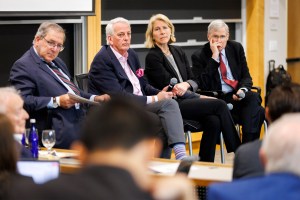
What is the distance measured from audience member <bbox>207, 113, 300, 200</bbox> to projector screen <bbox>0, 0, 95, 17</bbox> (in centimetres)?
437

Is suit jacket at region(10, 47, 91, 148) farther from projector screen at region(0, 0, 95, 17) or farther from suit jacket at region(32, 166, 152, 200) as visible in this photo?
suit jacket at region(32, 166, 152, 200)

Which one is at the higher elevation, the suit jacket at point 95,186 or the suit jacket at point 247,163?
the suit jacket at point 95,186

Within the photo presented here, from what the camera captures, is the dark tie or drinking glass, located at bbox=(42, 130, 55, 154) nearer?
drinking glass, located at bbox=(42, 130, 55, 154)

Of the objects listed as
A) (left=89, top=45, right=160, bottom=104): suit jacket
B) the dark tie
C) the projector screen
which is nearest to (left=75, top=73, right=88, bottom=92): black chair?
(left=89, top=45, right=160, bottom=104): suit jacket

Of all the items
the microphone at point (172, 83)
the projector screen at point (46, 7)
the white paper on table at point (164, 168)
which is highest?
the projector screen at point (46, 7)

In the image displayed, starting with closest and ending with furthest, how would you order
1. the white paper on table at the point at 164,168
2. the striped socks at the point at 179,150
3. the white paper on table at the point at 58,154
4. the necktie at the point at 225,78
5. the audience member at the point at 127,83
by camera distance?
the white paper on table at the point at 164,168, the white paper on table at the point at 58,154, the striped socks at the point at 179,150, the audience member at the point at 127,83, the necktie at the point at 225,78

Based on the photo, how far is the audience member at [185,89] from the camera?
6262mm

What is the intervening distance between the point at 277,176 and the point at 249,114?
4516mm

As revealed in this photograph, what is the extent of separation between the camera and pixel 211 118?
626 cm

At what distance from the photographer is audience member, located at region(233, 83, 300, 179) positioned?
10.5 ft

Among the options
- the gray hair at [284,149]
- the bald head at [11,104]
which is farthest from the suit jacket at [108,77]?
the gray hair at [284,149]

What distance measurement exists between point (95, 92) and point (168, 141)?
0.73 metres

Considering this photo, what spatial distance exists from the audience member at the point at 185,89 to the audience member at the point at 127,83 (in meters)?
0.23

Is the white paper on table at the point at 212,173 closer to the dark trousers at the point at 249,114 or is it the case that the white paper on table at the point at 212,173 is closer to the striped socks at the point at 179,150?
the striped socks at the point at 179,150
